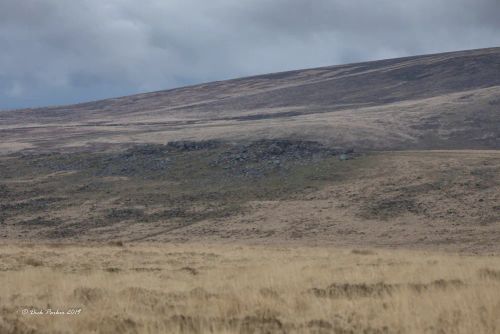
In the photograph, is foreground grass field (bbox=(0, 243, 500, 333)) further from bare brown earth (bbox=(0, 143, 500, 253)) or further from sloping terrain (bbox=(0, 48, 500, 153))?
sloping terrain (bbox=(0, 48, 500, 153))

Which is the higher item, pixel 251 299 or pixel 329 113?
pixel 329 113

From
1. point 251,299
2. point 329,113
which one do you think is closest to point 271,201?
point 251,299

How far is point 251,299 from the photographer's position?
1015 cm

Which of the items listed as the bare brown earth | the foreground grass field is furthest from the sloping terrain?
the foreground grass field

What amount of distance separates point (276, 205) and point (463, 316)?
36.9 m

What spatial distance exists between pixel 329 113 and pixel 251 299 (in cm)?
10760

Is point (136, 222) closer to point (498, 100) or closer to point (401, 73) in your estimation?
point (498, 100)

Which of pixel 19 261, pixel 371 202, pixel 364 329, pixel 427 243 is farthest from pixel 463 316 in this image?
pixel 371 202

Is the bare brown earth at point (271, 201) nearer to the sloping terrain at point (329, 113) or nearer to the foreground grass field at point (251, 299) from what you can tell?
the foreground grass field at point (251, 299)

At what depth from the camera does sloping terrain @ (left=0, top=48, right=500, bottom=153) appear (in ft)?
279

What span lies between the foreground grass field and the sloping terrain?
2474 inches

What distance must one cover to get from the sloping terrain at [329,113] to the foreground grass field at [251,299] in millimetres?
62827

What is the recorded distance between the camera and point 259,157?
59781mm

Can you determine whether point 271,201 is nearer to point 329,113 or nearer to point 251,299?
point 251,299
